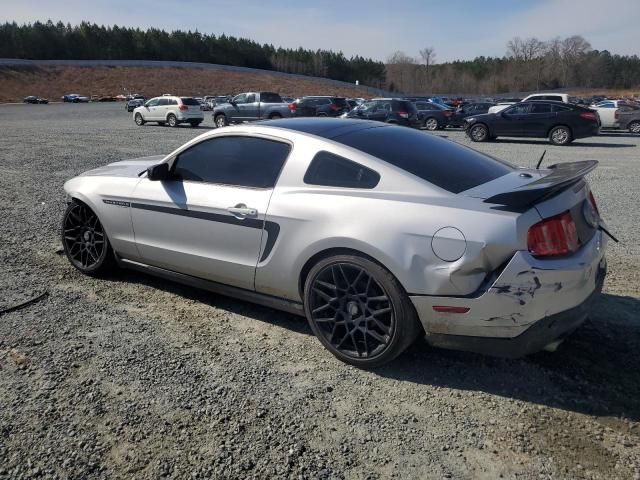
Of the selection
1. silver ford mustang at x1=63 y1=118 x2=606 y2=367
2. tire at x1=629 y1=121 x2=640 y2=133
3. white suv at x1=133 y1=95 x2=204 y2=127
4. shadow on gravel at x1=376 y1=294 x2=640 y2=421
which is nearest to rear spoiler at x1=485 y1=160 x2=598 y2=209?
silver ford mustang at x1=63 y1=118 x2=606 y2=367

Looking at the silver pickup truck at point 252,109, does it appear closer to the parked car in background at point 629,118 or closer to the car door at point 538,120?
the car door at point 538,120

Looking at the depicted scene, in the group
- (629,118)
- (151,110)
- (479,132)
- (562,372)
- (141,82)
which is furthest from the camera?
(141,82)

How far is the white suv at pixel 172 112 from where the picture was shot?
85.0 ft

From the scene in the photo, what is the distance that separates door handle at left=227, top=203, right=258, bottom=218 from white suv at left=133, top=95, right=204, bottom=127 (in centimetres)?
2372

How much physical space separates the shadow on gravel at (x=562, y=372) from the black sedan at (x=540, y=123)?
16073 millimetres

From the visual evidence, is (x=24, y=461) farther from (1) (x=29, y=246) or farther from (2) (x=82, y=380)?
(1) (x=29, y=246)

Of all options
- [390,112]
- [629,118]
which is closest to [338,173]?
[390,112]

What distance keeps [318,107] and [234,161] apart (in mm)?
22457

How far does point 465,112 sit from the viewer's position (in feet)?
86.2

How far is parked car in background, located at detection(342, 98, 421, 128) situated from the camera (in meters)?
21.5

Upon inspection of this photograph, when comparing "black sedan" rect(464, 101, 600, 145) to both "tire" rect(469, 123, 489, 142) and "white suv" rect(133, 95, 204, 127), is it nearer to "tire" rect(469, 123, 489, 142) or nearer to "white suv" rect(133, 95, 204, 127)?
"tire" rect(469, 123, 489, 142)

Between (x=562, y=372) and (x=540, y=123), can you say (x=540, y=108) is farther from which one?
(x=562, y=372)

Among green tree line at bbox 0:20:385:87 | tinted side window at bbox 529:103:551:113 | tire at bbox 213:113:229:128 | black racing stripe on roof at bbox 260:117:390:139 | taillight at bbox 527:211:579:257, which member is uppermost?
green tree line at bbox 0:20:385:87

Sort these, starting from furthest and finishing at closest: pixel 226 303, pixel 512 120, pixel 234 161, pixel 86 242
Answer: pixel 512 120 < pixel 86 242 < pixel 226 303 < pixel 234 161
